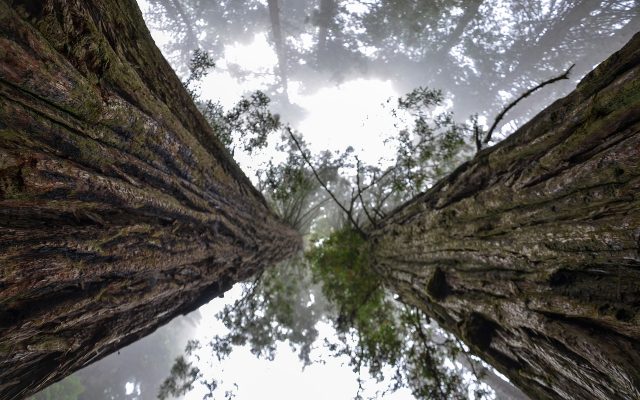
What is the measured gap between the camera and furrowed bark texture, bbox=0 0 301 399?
3.81 feet

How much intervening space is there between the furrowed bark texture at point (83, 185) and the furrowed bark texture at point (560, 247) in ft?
7.57

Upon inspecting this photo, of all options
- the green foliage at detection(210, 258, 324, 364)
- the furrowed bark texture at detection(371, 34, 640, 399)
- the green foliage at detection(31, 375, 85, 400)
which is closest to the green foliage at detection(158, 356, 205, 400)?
the green foliage at detection(210, 258, 324, 364)

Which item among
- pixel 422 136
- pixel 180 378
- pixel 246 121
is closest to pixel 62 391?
pixel 180 378

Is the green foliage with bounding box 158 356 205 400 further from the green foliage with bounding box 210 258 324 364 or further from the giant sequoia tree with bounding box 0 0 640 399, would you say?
the giant sequoia tree with bounding box 0 0 640 399

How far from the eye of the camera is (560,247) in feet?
→ 5.50

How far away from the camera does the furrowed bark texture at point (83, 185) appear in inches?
45.7

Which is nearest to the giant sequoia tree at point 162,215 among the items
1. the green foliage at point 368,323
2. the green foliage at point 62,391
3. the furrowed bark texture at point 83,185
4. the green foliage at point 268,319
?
the furrowed bark texture at point 83,185

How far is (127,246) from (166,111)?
97 cm

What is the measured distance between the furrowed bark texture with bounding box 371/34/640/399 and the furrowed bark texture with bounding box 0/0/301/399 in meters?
2.31

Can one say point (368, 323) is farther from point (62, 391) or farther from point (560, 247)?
point (62, 391)

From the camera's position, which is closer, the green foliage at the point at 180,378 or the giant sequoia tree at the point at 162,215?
the giant sequoia tree at the point at 162,215

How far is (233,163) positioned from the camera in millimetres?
3797

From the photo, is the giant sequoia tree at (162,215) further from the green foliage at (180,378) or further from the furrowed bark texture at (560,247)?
the green foliage at (180,378)

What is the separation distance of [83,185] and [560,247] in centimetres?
242
